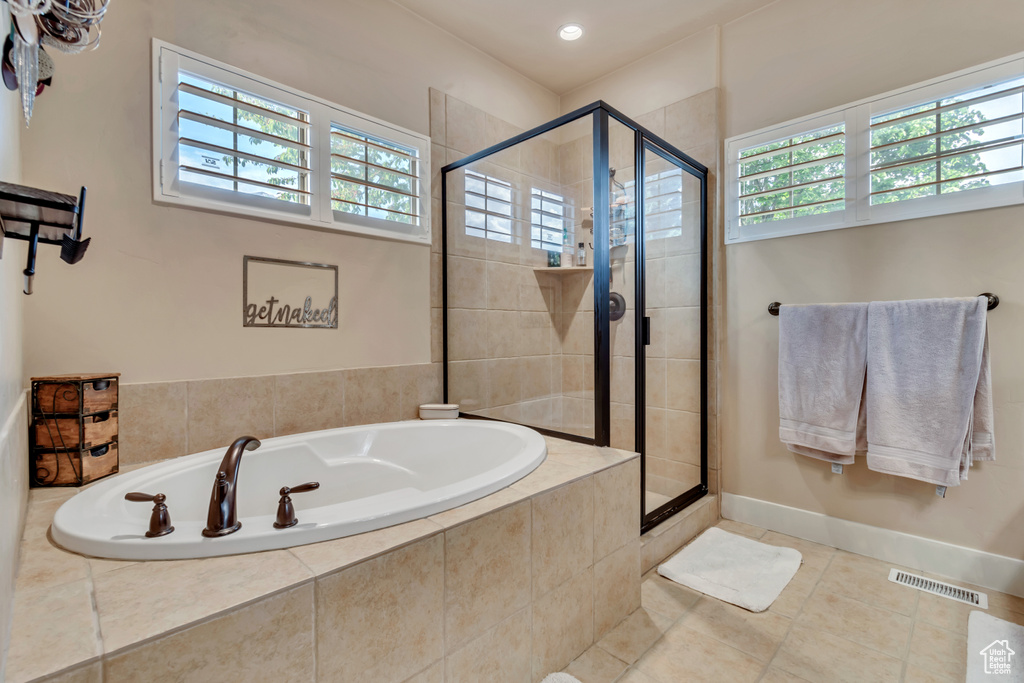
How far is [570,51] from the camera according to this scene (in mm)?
2719

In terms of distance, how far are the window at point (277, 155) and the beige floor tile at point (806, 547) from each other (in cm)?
232

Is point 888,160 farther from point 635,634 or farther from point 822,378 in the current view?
point 635,634

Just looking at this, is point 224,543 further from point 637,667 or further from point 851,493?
point 851,493

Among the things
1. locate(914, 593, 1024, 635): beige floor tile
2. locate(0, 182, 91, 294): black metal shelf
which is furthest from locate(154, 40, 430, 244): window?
locate(914, 593, 1024, 635): beige floor tile

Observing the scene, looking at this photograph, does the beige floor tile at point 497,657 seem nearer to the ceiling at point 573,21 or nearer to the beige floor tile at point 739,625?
the beige floor tile at point 739,625

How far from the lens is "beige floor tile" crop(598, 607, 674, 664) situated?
1534 millimetres

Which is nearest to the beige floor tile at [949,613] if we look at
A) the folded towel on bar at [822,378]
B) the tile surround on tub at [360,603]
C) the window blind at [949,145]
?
the folded towel on bar at [822,378]

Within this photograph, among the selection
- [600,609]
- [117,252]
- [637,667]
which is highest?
[117,252]

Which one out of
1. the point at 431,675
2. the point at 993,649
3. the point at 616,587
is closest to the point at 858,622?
the point at 993,649

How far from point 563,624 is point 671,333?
1.49m

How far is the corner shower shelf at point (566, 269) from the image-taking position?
197 cm

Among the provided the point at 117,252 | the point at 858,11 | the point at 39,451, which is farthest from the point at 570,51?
the point at 39,451

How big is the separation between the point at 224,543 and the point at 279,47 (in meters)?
1.92

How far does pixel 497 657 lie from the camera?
47.7 inches
